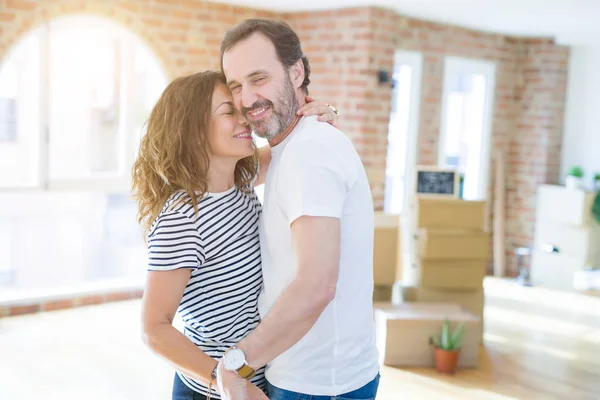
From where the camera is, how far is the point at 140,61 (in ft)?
22.6

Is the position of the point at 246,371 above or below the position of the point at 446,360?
above

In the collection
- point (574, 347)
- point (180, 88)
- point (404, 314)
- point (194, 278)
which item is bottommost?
point (574, 347)

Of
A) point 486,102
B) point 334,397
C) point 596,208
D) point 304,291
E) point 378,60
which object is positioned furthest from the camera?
point 486,102

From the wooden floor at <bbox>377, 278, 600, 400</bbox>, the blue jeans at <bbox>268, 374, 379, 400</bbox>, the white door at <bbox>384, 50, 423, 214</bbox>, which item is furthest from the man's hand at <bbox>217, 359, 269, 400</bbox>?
the white door at <bbox>384, 50, 423, 214</bbox>

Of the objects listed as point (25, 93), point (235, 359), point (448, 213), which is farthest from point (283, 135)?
point (25, 93)

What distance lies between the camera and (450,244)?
189 inches

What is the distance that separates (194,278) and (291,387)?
34 cm

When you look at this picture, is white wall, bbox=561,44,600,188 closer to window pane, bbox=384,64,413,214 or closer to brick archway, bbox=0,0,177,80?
window pane, bbox=384,64,413,214

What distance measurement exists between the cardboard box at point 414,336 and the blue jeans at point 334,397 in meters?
2.77

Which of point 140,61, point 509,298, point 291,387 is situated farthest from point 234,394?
point 140,61

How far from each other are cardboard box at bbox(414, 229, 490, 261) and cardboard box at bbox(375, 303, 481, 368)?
0.46 metres

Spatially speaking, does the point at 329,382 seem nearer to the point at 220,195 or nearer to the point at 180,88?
the point at 220,195

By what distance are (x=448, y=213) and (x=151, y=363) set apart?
2273 millimetres

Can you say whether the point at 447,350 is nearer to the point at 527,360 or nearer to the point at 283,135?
the point at 527,360
